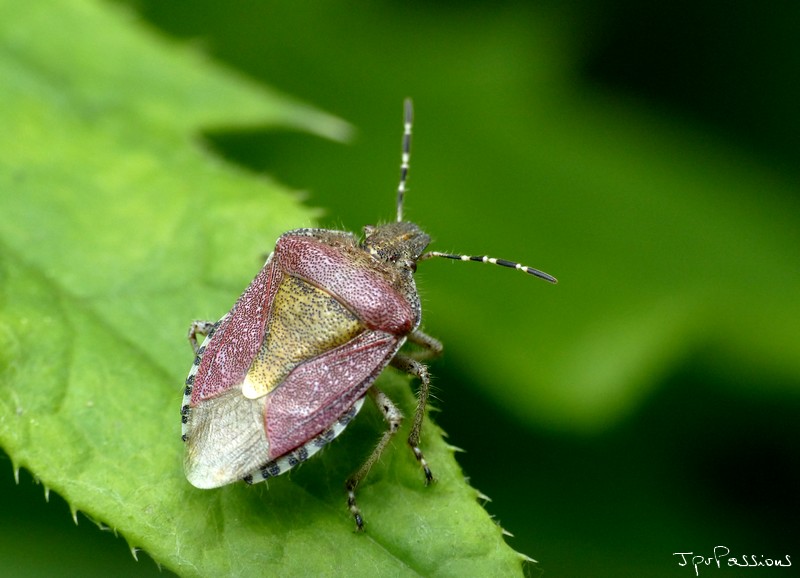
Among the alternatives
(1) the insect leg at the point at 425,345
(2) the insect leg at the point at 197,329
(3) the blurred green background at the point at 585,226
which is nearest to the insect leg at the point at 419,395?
(1) the insect leg at the point at 425,345

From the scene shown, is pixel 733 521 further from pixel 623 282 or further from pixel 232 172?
pixel 232 172

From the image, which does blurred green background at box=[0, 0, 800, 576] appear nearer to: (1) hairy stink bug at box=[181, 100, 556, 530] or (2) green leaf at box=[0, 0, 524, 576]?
(2) green leaf at box=[0, 0, 524, 576]

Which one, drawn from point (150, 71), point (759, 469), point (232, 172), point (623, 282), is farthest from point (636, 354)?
point (150, 71)

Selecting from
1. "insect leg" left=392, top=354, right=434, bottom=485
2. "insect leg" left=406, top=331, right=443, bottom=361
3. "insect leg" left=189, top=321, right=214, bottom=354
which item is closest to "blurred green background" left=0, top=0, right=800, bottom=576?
"insect leg" left=406, top=331, right=443, bottom=361

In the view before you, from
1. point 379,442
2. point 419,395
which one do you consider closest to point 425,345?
point 419,395
